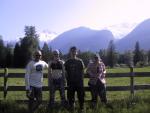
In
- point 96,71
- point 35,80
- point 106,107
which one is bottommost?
point 106,107

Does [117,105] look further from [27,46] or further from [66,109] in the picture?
[27,46]

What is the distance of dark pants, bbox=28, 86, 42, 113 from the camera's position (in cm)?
1302

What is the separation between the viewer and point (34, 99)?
1312 cm

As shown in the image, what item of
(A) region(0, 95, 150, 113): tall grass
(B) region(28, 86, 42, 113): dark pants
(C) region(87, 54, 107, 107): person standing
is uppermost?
(C) region(87, 54, 107, 107): person standing

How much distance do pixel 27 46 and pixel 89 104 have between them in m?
105

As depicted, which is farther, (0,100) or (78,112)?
(0,100)

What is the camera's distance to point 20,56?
4505 inches

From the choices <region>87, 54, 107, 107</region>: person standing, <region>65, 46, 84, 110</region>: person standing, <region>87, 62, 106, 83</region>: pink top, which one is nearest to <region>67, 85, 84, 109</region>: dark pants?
<region>65, 46, 84, 110</region>: person standing

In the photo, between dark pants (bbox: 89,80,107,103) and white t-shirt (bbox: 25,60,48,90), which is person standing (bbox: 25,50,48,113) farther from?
dark pants (bbox: 89,80,107,103)

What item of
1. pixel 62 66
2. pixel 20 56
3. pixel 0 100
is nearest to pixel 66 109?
pixel 62 66

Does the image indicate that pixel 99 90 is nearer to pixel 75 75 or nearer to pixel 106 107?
pixel 106 107

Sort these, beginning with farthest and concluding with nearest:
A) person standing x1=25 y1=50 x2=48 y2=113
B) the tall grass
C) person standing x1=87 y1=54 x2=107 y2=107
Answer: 1. person standing x1=87 y1=54 x2=107 y2=107
2. the tall grass
3. person standing x1=25 y1=50 x2=48 y2=113

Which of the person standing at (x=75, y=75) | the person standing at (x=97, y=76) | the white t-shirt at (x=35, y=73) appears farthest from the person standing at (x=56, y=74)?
the person standing at (x=97, y=76)

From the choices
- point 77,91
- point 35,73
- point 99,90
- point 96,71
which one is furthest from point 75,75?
point 35,73
